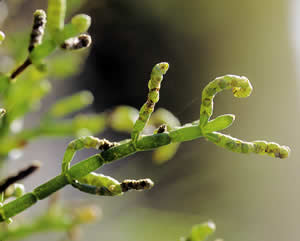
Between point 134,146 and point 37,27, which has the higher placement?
point 37,27

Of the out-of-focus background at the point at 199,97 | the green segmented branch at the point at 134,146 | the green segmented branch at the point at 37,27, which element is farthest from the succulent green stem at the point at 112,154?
the out-of-focus background at the point at 199,97

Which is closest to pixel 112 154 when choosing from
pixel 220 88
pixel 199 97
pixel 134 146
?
pixel 134 146

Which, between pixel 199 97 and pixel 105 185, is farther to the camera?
pixel 199 97

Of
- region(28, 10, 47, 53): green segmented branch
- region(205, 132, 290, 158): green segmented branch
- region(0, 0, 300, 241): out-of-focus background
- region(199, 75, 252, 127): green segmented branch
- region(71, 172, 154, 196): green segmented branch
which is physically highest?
region(28, 10, 47, 53): green segmented branch

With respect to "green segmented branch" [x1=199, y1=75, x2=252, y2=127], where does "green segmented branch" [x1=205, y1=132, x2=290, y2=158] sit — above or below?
below

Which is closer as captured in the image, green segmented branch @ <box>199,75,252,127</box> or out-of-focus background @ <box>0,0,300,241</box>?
green segmented branch @ <box>199,75,252,127</box>

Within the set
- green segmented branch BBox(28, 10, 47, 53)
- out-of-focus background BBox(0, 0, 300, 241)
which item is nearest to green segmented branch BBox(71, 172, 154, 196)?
green segmented branch BBox(28, 10, 47, 53)

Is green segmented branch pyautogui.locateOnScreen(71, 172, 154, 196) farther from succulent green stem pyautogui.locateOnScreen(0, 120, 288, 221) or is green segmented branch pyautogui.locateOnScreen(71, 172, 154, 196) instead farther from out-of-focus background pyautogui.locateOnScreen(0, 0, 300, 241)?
out-of-focus background pyautogui.locateOnScreen(0, 0, 300, 241)

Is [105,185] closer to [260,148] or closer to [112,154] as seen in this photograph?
[112,154]
